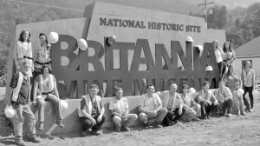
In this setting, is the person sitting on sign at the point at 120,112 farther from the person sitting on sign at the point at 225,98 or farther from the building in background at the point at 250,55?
the building in background at the point at 250,55

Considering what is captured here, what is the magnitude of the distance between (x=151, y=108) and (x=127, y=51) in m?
2.12

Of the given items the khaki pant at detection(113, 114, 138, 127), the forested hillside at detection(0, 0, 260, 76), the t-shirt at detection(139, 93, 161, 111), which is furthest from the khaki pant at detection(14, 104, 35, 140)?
the forested hillside at detection(0, 0, 260, 76)

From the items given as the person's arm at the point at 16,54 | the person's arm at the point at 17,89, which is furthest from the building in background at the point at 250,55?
the person's arm at the point at 17,89

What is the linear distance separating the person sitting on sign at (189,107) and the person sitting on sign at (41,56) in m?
3.68

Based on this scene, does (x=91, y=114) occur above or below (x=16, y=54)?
below

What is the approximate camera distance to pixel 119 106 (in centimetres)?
830

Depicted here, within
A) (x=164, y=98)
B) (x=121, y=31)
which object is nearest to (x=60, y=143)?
(x=164, y=98)

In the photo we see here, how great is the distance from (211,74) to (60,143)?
257 inches

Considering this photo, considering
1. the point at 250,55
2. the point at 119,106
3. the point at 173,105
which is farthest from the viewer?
the point at 250,55

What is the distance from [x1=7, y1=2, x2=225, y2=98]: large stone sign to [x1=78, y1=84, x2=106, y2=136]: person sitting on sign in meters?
1.22

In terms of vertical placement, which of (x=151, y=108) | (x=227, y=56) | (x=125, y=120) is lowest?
(x=125, y=120)

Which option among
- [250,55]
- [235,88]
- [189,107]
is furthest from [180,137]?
[250,55]

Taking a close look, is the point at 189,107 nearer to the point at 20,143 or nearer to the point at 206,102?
the point at 206,102

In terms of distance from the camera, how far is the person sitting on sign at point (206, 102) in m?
9.93
